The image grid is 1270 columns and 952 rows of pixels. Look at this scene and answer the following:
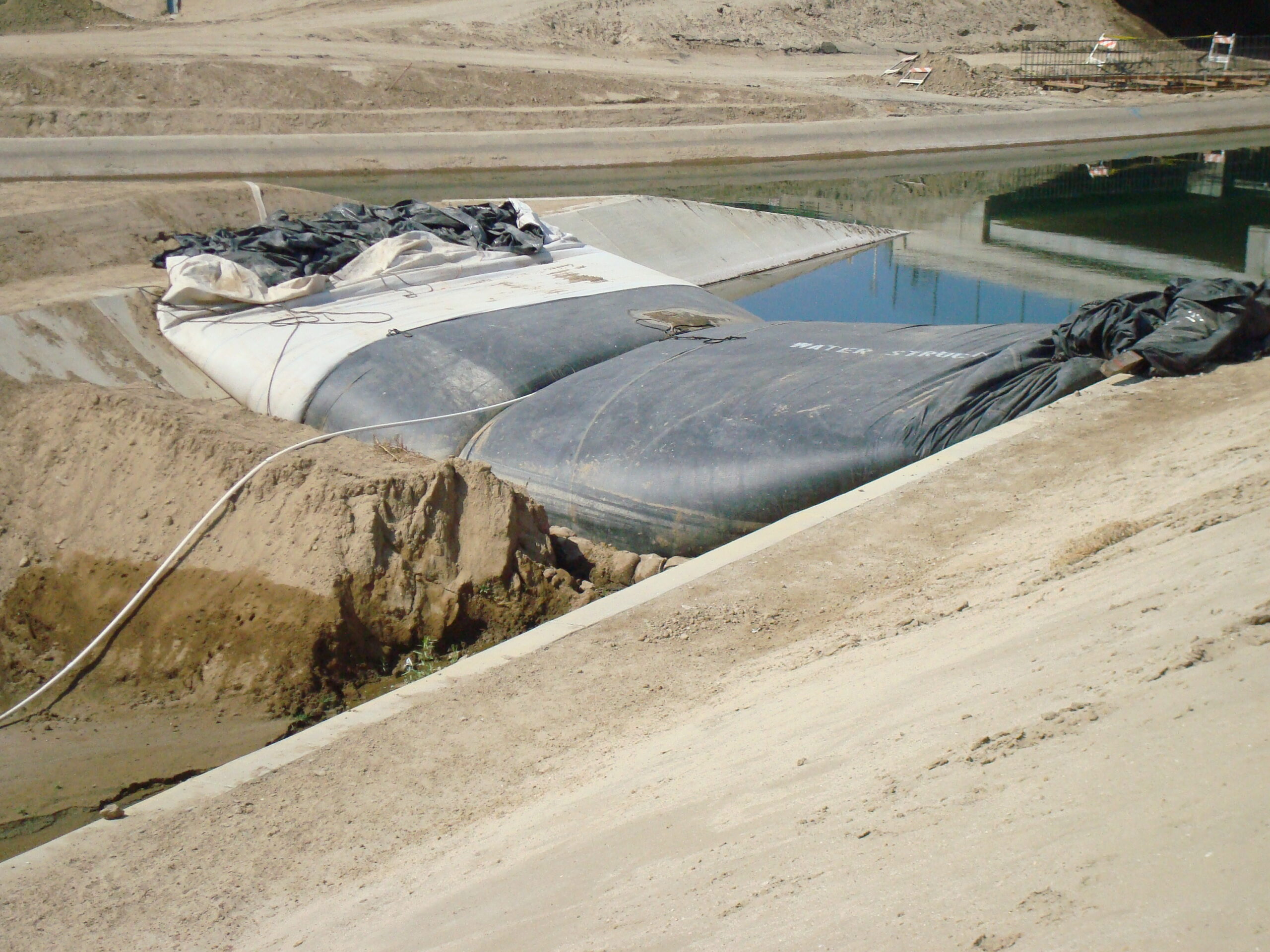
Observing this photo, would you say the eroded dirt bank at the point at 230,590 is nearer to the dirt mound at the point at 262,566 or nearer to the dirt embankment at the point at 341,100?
the dirt mound at the point at 262,566

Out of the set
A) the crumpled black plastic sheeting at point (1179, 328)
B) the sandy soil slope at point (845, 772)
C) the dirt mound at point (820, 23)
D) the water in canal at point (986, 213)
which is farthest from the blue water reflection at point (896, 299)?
the dirt mound at point (820, 23)

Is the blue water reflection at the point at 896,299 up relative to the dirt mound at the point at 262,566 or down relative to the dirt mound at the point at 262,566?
up

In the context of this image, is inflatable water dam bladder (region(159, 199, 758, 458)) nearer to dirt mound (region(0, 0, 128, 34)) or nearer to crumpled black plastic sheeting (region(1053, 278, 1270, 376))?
crumpled black plastic sheeting (region(1053, 278, 1270, 376))

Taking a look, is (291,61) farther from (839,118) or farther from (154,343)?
(154,343)

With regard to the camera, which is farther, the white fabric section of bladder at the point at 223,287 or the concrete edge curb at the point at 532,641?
the white fabric section of bladder at the point at 223,287

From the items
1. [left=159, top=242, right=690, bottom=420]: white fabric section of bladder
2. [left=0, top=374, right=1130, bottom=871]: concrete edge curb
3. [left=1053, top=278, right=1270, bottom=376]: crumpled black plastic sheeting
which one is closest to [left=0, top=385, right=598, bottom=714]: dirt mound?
[left=0, top=374, right=1130, bottom=871]: concrete edge curb

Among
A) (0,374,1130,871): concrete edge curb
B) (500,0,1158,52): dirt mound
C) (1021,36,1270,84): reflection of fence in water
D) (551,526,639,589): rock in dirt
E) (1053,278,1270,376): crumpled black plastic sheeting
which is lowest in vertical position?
(551,526,639,589): rock in dirt

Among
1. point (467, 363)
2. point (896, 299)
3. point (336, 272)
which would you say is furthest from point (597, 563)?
point (896, 299)

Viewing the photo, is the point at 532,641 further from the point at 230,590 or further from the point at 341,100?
the point at 341,100
